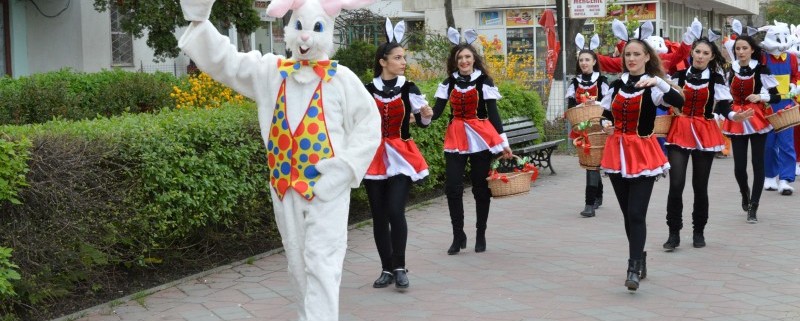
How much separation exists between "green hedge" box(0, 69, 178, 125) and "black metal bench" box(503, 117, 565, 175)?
14.5ft

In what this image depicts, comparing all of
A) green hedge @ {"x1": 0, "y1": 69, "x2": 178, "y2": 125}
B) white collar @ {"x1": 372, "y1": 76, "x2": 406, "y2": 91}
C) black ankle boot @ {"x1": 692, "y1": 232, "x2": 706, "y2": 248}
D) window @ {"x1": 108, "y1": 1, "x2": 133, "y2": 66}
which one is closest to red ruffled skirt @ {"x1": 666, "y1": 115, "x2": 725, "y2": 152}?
black ankle boot @ {"x1": 692, "y1": 232, "x2": 706, "y2": 248}

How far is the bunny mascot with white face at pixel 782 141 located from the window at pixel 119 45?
15.6 meters

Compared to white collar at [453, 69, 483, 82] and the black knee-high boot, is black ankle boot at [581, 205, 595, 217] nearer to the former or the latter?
the black knee-high boot

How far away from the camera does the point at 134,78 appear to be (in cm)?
1457

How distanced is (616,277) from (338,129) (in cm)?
314

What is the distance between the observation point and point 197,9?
552cm

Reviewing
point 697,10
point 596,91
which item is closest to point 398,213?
point 596,91

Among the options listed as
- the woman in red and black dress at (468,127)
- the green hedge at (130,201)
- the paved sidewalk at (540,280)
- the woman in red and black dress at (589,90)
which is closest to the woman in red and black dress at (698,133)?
the paved sidewalk at (540,280)

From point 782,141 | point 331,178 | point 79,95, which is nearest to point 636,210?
point 331,178

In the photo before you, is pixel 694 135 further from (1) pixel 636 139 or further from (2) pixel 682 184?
(1) pixel 636 139

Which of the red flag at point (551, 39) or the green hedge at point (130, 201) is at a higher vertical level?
the red flag at point (551, 39)

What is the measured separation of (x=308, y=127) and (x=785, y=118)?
6.99 meters

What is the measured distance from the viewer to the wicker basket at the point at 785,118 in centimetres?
1106

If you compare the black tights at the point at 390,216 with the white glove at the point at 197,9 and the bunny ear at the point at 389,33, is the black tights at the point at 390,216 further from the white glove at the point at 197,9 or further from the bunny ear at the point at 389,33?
the white glove at the point at 197,9
